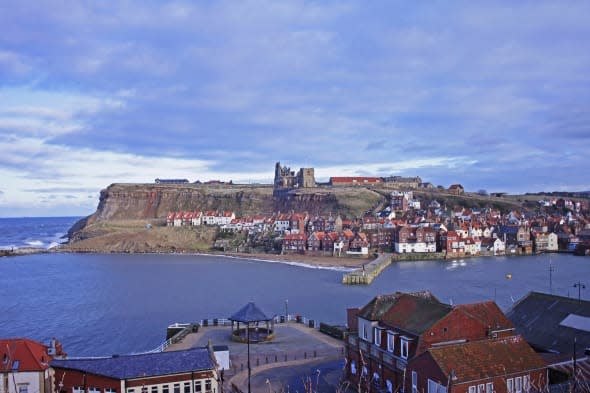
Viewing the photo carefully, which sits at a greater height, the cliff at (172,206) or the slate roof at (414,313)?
the cliff at (172,206)

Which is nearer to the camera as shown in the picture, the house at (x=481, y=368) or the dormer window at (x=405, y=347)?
the house at (x=481, y=368)

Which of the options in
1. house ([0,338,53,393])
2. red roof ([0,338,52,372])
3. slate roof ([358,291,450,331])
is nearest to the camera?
house ([0,338,53,393])

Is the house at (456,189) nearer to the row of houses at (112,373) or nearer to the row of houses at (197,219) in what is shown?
Answer: the row of houses at (197,219)

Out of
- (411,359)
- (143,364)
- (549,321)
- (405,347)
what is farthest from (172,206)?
(411,359)

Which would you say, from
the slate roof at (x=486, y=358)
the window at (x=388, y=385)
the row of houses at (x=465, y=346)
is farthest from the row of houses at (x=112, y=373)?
the slate roof at (x=486, y=358)

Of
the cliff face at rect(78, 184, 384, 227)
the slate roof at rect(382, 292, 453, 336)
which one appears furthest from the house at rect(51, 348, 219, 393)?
the cliff face at rect(78, 184, 384, 227)

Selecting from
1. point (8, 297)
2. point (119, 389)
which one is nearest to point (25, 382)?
point (119, 389)

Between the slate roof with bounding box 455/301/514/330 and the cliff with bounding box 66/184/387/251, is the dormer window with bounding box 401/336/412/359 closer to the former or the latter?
the slate roof with bounding box 455/301/514/330
